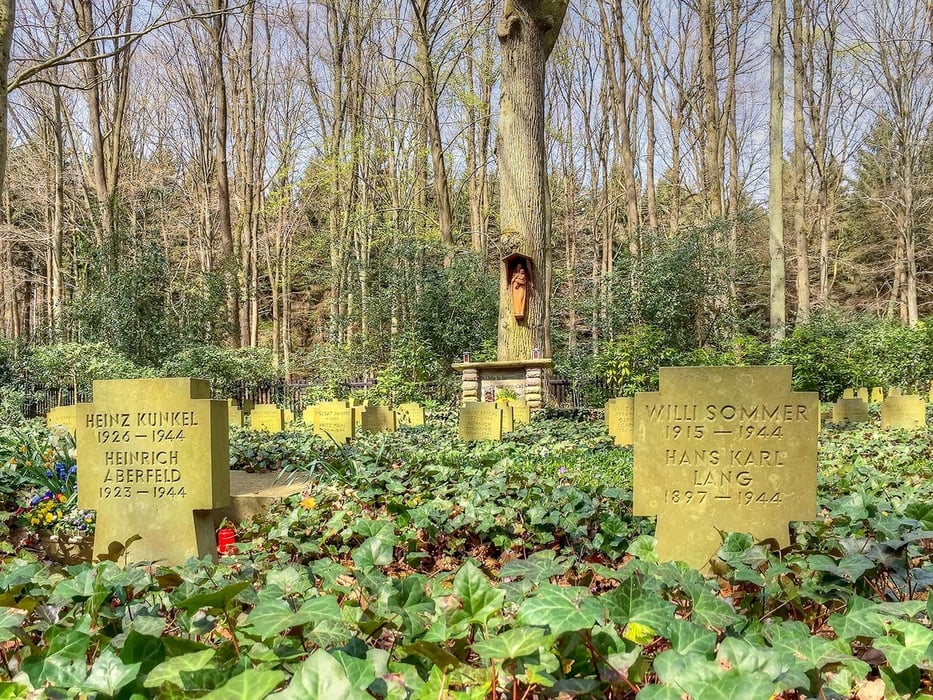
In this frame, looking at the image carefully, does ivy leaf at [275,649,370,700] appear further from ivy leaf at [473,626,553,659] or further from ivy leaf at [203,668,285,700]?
ivy leaf at [473,626,553,659]

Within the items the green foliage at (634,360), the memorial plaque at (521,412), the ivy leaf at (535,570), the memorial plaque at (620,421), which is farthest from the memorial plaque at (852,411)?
the ivy leaf at (535,570)

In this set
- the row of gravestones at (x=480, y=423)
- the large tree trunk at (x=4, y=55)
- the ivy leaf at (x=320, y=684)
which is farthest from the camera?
the row of gravestones at (x=480, y=423)

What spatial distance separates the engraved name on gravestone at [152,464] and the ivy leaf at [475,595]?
2430 millimetres

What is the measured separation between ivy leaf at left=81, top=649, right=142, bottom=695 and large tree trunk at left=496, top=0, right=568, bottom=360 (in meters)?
11.8

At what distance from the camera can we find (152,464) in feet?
11.9

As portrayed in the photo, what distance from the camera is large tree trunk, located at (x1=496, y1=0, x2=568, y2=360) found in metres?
12.8

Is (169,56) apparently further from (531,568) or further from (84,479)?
(531,568)

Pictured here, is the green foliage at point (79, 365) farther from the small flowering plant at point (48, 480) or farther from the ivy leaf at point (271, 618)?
the ivy leaf at point (271, 618)

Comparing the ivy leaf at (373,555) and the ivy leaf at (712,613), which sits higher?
the ivy leaf at (373,555)

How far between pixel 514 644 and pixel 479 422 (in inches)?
268

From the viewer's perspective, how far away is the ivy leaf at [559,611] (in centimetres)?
135

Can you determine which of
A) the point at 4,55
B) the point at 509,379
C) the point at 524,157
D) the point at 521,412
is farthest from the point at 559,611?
the point at 524,157

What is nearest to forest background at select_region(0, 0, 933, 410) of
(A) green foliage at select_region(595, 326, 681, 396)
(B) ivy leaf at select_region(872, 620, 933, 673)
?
(A) green foliage at select_region(595, 326, 681, 396)

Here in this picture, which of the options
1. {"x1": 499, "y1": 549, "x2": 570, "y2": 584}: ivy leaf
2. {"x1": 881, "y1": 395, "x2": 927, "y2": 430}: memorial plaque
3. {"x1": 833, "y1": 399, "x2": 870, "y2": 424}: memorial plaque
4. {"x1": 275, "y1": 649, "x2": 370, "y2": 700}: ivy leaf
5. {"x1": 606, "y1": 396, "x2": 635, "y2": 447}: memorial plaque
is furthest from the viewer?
{"x1": 833, "y1": 399, "x2": 870, "y2": 424}: memorial plaque
